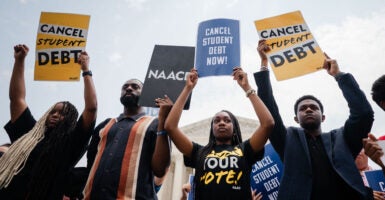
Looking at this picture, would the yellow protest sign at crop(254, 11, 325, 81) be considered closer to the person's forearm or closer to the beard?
the beard

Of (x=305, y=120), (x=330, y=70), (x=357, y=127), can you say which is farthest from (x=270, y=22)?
(x=357, y=127)

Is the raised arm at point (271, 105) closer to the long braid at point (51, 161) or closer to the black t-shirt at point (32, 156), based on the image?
the black t-shirt at point (32, 156)

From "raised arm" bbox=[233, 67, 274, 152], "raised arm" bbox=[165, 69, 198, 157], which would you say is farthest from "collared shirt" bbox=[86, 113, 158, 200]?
"raised arm" bbox=[233, 67, 274, 152]

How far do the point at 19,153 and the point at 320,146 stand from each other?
2531mm

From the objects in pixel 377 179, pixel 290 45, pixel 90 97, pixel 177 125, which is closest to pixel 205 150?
pixel 177 125

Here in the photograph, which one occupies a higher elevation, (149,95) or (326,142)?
(149,95)

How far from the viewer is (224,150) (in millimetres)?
2482

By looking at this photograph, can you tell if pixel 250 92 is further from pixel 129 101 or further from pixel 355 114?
pixel 129 101

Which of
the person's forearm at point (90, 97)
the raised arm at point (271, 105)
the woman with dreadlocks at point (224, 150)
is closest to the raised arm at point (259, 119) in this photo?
the woman with dreadlocks at point (224, 150)

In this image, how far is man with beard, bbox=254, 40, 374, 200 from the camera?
7.07ft

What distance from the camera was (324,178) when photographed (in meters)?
2.22

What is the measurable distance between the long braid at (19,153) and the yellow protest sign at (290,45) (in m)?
2.33

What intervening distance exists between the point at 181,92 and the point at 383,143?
5.34ft

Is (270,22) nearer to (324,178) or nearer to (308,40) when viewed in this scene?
(308,40)
